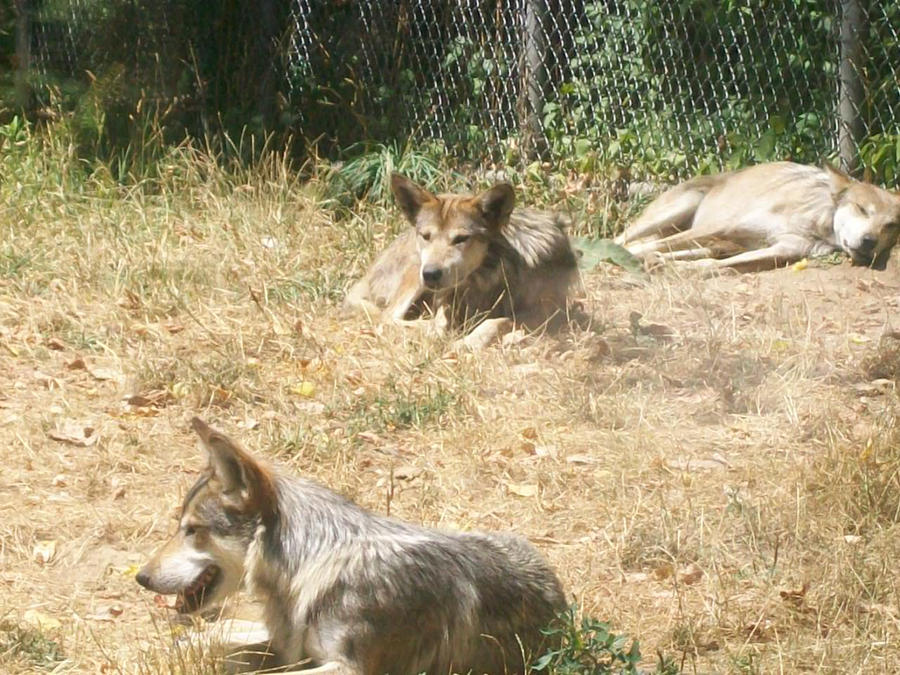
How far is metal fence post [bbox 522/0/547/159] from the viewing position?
10.4 m

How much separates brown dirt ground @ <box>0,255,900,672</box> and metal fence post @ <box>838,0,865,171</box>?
163 cm

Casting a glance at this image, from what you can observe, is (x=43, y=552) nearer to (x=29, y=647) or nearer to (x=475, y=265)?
(x=29, y=647)

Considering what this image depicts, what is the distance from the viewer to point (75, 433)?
599 centimetres

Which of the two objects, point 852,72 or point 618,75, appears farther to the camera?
point 618,75

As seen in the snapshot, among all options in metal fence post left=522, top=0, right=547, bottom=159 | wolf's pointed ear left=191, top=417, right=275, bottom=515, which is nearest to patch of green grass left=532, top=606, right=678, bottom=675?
wolf's pointed ear left=191, top=417, right=275, bottom=515

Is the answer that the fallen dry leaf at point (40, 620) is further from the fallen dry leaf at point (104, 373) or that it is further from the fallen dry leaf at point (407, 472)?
the fallen dry leaf at point (104, 373)

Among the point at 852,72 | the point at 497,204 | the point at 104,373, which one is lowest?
the point at 104,373

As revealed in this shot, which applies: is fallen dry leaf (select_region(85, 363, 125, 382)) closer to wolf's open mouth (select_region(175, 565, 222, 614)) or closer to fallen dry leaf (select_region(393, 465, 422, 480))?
fallen dry leaf (select_region(393, 465, 422, 480))

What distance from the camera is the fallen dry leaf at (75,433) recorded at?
5.90 meters

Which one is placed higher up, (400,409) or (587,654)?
(587,654)

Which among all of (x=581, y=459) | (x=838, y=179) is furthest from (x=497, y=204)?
(x=838, y=179)

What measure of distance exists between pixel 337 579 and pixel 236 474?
429mm

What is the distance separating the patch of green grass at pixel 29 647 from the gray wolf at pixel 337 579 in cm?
39

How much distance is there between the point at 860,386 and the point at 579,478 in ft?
5.75
